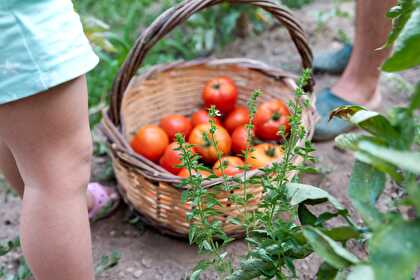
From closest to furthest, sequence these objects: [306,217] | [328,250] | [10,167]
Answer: [328,250] < [306,217] < [10,167]

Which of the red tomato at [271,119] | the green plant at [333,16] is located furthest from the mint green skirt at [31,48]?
the green plant at [333,16]

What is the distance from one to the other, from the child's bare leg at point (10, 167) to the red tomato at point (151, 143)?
39 centimetres

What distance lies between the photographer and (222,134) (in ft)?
4.84

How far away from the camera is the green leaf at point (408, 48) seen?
0.54 metres

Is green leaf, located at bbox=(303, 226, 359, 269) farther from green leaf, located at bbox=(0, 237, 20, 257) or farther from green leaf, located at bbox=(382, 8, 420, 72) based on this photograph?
green leaf, located at bbox=(0, 237, 20, 257)

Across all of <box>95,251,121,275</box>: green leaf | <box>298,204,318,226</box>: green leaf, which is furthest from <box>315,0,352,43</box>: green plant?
<box>298,204,318,226</box>: green leaf

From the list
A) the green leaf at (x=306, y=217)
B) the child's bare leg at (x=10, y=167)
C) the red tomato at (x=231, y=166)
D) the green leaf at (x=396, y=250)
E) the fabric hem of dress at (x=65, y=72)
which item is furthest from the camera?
the red tomato at (x=231, y=166)

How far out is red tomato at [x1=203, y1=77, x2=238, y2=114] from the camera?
5.38ft

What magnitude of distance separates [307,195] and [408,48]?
24 centimetres

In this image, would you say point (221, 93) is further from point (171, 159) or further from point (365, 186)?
point (365, 186)

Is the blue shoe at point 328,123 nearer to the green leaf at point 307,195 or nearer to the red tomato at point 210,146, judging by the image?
the red tomato at point 210,146

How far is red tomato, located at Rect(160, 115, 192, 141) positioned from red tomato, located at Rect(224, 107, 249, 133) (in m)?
0.14

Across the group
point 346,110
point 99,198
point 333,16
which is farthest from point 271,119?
point 333,16

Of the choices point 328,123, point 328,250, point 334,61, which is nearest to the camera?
point 328,250
